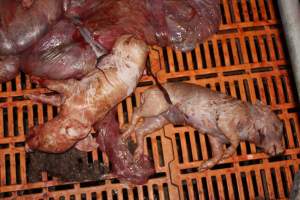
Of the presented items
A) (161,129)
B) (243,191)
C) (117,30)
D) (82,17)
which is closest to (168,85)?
(161,129)

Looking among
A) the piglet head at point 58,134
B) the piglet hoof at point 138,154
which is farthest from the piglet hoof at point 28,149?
the piglet hoof at point 138,154

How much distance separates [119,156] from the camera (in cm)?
396

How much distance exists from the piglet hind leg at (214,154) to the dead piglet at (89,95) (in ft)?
3.51

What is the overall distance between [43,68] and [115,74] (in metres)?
0.77

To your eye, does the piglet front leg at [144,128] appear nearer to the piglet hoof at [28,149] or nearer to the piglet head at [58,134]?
the piglet head at [58,134]

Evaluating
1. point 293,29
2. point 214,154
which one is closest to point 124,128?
point 214,154

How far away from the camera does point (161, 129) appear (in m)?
4.25

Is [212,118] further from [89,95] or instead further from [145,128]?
[89,95]

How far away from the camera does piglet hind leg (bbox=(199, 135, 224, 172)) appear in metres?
4.03

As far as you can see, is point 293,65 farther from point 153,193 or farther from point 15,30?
point 15,30

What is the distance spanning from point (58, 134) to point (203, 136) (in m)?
1.63

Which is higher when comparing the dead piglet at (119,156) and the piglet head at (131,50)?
the piglet head at (131,50)

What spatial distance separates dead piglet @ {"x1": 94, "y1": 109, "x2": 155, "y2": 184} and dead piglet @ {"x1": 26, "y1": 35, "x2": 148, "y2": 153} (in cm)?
23

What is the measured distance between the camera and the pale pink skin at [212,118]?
3855 mm
